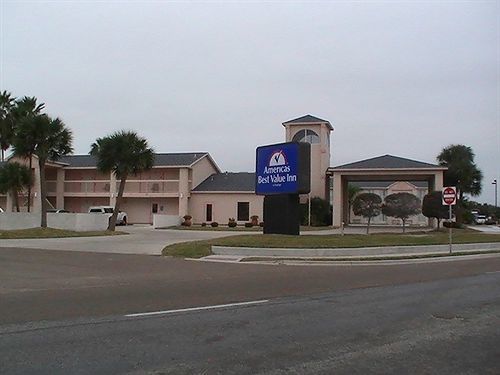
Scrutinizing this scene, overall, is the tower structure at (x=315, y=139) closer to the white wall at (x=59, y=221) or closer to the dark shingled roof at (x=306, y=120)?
the dark shingled roof at (x=306, y=120)

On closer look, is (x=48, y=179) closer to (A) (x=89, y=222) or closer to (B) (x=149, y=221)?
(B) (x=149, y=221)

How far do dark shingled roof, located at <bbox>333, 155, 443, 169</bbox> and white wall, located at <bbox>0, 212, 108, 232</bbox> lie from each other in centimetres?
2083

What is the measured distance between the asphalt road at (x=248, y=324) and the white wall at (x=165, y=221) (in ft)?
92.4

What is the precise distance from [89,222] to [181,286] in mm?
27067

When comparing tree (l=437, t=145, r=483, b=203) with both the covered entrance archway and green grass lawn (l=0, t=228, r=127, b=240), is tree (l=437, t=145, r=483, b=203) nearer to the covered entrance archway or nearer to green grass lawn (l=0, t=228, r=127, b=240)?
the covered entrance archway

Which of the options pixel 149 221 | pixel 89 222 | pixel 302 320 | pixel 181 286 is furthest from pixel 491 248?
pixel 149 221

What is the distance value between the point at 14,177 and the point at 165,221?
506 inches

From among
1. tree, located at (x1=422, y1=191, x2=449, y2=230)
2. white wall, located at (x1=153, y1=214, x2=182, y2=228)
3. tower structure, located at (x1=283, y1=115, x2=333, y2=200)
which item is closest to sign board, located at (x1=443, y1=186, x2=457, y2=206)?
tree, located at (x1=422, y1=191, x2=449, y2=230)

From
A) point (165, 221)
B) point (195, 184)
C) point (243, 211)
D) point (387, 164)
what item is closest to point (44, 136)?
point (165, 221)

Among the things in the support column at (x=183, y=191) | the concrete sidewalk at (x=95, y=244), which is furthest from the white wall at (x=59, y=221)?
the support column at (x=183, y=191)

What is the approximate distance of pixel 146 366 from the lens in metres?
6.08

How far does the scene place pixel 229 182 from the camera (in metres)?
54.2

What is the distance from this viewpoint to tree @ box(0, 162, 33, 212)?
4447cm

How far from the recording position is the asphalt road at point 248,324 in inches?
248
